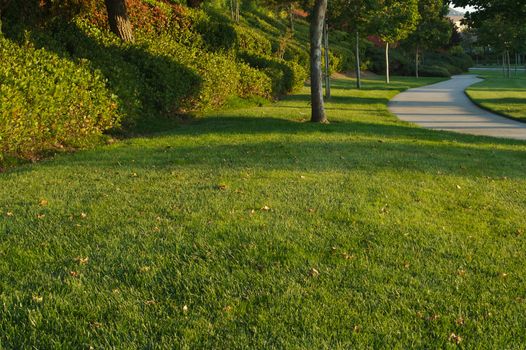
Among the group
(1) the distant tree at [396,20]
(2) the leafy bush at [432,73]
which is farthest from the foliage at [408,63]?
(1) the distant tree at [396,20]

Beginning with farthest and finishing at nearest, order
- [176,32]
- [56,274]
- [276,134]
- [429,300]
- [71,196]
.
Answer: [176,32] < [276,134] < [71,196] < [56,274] < [429,300]

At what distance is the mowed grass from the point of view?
3.10 meters

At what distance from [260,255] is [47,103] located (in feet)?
19.6

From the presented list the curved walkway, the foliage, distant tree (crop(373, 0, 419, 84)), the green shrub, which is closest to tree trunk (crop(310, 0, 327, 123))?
the curved walkway

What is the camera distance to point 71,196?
588cm

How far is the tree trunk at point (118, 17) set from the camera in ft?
45.4

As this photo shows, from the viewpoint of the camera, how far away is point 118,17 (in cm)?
1395

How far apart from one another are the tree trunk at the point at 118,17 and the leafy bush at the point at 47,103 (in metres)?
3.72

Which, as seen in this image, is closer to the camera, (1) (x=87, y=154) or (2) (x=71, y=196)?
(2) (x=71, y=196)

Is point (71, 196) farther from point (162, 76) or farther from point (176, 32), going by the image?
point (176, 32)

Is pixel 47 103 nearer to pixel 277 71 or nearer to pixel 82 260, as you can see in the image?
pixel 82 260

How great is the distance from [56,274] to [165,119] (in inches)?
390

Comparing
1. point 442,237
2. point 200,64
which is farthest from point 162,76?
point 442,237

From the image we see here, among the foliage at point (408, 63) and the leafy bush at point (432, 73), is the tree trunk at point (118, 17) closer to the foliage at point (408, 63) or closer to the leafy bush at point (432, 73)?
the foliage at point (408, 63)
